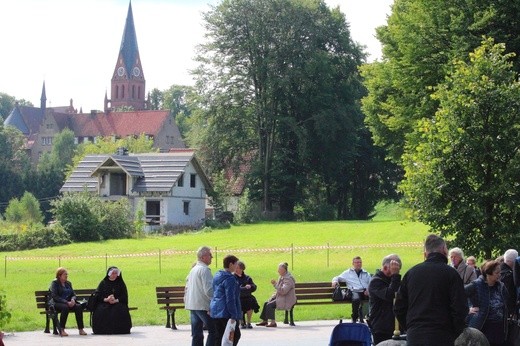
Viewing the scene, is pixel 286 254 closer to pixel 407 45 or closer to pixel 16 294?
pixel 407 45

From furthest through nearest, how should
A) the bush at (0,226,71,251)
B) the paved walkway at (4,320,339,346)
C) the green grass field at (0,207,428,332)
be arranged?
the bush at (0,226,71,251)
the green grass field at (0,207,428,332)
the paved walkway at (4,320,339,346)

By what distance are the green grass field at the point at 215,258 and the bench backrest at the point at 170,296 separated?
44.4 inches

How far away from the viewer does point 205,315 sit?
16.4m

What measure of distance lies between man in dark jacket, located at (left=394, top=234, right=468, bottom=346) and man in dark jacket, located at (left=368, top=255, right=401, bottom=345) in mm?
3295

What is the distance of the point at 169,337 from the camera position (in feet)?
71.1

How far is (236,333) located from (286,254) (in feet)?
122

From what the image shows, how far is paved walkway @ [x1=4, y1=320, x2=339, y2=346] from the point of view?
2030 cm

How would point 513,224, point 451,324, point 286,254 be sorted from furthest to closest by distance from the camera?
1. point 286,254
2. point 513,224
3. point 451,324

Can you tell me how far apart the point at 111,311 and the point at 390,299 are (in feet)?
30.6

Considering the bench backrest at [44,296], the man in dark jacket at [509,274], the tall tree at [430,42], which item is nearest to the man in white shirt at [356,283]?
the bench backrest at [44,296]

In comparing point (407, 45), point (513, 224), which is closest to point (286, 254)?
point (407, 45)

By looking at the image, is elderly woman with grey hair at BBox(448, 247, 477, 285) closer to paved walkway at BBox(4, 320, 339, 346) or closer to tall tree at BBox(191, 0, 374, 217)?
paved walkway at BBox(4, 320, 339, 346)

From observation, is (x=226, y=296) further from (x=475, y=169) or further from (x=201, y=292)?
(x=475, y=169)

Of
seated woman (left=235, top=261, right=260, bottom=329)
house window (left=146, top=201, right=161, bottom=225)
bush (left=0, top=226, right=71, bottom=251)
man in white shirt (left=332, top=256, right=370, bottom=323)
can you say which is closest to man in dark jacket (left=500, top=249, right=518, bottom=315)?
man in white shirt (left=332, top=256, right=370, bottom=323)
